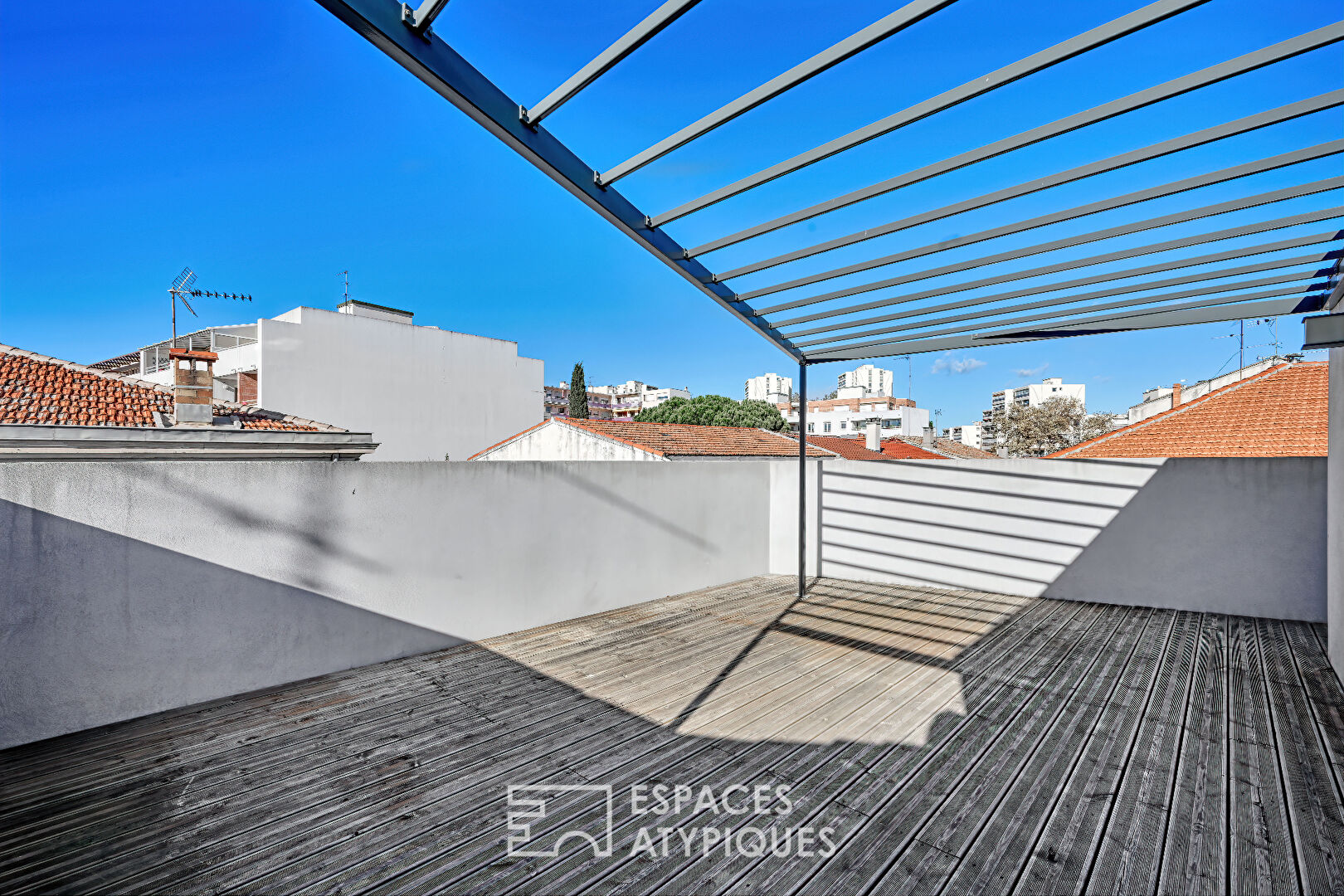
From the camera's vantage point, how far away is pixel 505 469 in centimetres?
425

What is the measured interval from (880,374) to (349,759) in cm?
8437

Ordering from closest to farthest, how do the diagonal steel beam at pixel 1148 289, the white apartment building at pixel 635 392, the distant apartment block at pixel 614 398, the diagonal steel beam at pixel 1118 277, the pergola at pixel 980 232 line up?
the pergola at pixel 980 232 → the diagonal steel beam at pixel 1118 277 → the diagonal steel beam at pixel 1148 289 → the distant apartment block at pixel 614 398 → the white apartment building at pixel 635 392

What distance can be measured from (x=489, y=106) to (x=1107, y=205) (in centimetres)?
231

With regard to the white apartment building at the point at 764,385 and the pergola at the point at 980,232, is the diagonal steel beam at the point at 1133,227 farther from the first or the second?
the white apartment building at the point at 764,385

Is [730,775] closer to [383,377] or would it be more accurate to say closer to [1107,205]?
[1107,205]

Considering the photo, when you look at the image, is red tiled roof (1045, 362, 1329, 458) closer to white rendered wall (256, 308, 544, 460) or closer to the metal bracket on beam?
the metal bracket on beam

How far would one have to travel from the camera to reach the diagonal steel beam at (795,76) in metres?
1.51

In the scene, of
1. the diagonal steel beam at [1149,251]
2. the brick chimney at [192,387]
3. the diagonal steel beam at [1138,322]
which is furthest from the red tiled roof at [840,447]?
the brick chimney at [192,387]

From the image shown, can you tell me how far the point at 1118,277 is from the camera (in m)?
2.89

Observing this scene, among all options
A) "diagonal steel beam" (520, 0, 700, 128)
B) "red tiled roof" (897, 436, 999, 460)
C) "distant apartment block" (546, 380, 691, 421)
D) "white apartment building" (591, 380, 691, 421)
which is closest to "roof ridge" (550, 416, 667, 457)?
"diagonal steel beam" (520, 0, 700, 128)

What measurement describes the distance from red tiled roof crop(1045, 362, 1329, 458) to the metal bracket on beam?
24.2 feet

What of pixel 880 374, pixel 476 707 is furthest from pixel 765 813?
pixel 880 374

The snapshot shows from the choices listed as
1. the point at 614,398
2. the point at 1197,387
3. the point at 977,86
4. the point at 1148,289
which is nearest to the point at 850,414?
the point at 614,398

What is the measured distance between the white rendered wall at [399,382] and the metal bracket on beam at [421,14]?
15250 mm
